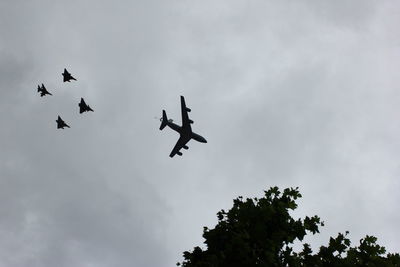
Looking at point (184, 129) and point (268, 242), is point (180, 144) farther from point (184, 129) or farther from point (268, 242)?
point (268, 242)

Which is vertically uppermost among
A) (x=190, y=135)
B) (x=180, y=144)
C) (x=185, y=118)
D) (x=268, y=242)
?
(x=185, y=118)

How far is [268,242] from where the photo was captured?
1769cm

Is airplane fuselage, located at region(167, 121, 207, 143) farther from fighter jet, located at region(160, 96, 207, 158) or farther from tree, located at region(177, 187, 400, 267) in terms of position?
tree, located at region(177, 187, 400, 267)

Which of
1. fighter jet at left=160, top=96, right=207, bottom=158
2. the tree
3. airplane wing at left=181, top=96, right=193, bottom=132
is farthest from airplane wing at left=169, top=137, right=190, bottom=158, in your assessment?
the tree

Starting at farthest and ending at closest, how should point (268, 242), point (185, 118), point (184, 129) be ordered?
1. point (184, 129)
2. point (185, 118)
3. point (268, 242)

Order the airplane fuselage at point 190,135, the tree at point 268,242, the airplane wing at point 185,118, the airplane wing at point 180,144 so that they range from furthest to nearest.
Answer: the airplane wing at point 180,144 < the airplane fuselage at point 190,135 < the airplane wing at point 185,118 < the tree at point 268,242

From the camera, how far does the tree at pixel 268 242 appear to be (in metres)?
17.2

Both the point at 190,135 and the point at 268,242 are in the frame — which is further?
the point at 190,135

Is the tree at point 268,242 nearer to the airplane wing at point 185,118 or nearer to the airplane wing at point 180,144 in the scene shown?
the airplane wing at point 185,118

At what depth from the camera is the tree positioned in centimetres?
1725

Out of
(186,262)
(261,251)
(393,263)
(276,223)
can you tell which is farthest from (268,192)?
(393,263)

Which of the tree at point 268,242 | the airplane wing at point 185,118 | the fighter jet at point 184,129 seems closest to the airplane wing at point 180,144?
the fighter jet at point 184,129

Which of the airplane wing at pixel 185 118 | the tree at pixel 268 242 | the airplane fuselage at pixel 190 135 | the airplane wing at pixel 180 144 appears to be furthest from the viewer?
the airplane wing at pixel 180 144

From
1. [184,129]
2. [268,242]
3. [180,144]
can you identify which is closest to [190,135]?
[184,129]
